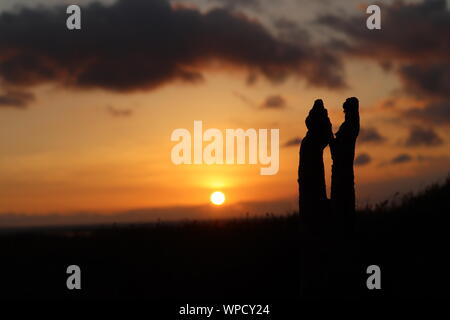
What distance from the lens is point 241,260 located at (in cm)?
2856

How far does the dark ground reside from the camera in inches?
993

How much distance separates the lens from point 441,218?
30.1 metres

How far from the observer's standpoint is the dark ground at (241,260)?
2522cm

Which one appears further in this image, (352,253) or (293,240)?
(293,240)

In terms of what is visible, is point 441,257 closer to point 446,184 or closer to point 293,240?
point 293,240

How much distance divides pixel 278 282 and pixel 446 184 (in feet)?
42.9

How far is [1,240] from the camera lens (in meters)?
36.6

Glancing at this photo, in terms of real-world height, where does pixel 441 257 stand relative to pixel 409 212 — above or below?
below
